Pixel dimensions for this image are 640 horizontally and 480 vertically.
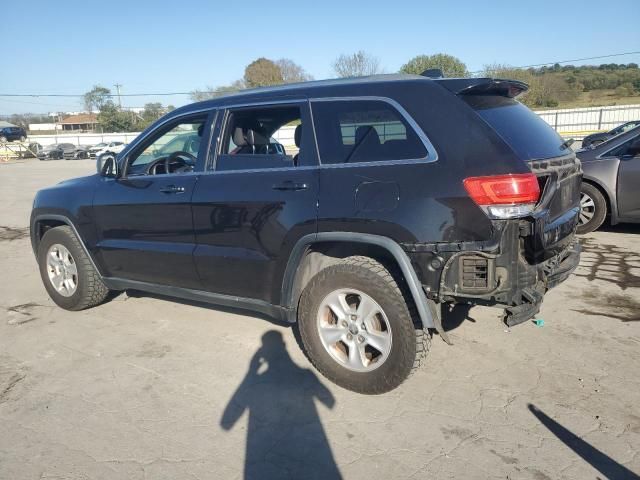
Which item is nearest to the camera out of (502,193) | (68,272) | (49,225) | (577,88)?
(502,193)

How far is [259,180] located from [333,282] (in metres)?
0.89

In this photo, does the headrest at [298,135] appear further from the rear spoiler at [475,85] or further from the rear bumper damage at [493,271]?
the rear bumper damage at [493,271]

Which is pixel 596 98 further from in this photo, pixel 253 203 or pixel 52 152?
pixel 253 203

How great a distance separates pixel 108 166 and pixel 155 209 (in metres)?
0.73

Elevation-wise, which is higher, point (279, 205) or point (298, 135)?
point (298, 135)

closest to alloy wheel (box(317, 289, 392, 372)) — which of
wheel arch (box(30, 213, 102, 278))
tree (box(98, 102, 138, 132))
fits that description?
wheel arch (box(30, 213, 102, 278))

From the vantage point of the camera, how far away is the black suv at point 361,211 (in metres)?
2.84

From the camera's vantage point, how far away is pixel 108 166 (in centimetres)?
440

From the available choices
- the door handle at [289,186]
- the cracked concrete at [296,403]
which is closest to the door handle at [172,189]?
the door handle at [289,186]

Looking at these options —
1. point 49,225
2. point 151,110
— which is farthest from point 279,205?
point 151,110

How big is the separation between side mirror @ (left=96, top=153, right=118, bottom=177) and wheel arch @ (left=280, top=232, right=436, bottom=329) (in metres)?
2.01

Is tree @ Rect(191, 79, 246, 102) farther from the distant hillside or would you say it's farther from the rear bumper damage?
the distant hillside

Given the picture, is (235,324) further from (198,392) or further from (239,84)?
(239,84)

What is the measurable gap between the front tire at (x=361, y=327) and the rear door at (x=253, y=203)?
12.9 inches
